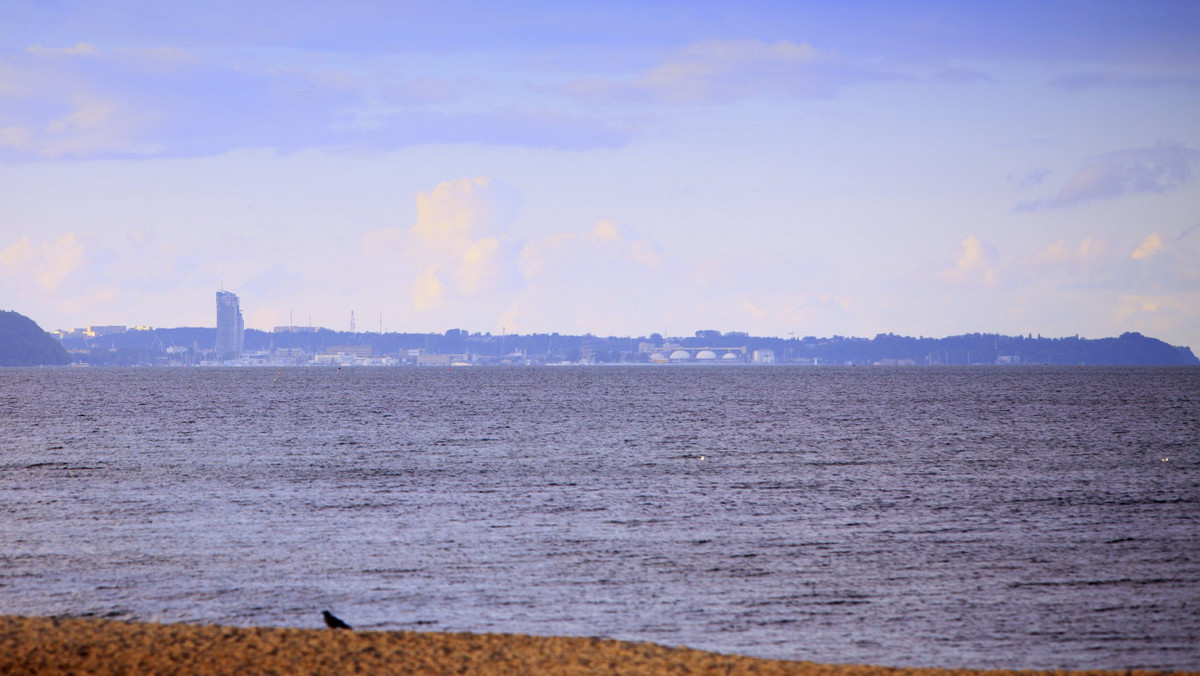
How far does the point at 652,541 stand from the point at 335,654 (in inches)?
663

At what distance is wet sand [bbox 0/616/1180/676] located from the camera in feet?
57.5

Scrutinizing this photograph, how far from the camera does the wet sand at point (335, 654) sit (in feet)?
57.5

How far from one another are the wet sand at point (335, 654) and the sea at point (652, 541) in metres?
2.80

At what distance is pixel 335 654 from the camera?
730 inches

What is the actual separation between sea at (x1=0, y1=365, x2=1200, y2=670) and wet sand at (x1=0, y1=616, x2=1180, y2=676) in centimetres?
280

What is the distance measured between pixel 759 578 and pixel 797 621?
4612 millimetres

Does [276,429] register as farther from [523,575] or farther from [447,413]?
[523,575]

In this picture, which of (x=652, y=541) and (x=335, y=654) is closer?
(x=335, y=654)

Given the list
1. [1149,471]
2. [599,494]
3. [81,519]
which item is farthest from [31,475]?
[1149,471]

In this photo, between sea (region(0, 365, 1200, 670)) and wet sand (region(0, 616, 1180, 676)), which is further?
sea (region(0, 365, 1200, 670))

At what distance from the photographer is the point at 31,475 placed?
177 ft

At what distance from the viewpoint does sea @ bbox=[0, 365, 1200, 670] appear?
23594 millimetres

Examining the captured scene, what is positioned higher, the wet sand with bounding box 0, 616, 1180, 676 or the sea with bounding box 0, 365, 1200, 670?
the wet sand with bounding box 0, 616, 1180, 676

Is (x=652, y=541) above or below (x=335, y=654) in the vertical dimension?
below
